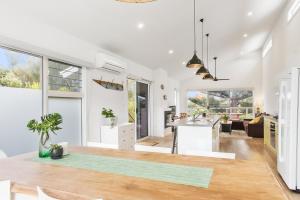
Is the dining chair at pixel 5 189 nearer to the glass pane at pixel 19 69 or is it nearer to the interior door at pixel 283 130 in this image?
the glass pane at pixel 19 69

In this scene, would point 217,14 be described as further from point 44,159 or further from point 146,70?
point 44,159

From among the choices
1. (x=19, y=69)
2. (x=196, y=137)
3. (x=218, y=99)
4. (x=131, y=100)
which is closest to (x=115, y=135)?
(x=196, y=137)

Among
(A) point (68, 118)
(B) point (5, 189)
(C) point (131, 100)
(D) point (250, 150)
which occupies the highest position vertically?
(C) point (131, 100)

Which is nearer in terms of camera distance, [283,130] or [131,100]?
[283,130]

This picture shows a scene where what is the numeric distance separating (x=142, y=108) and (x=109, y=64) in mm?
3246

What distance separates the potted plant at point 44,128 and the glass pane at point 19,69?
4.25ft

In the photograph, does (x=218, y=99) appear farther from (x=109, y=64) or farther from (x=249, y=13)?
(x=109, y=64)

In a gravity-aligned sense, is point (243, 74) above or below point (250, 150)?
above

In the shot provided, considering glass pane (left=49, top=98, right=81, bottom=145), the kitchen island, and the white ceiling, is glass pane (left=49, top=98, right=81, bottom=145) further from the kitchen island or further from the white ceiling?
the kitchen island

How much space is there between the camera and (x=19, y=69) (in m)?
3.16

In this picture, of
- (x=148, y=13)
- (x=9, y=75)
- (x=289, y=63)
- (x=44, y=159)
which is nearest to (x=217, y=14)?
(x=148, y=13)

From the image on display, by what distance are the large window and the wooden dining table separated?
9.26 m

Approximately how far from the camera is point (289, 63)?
564cm

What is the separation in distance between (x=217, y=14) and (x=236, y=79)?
22.4ft
